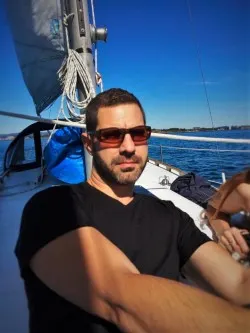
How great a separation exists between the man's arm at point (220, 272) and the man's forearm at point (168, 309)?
1.43ft

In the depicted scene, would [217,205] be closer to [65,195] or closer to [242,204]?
[242,204]

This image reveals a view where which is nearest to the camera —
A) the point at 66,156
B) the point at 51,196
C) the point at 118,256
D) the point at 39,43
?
the point at 118,256

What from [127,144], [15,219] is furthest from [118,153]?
[15,219]

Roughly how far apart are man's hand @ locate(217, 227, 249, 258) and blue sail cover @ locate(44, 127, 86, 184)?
2464mm

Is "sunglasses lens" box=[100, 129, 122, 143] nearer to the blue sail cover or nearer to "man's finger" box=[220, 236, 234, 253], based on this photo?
"man's finger" box=[220, 236, 234, 253]

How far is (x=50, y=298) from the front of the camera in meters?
0.91

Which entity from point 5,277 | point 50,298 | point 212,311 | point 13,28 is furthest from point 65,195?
point 13,28

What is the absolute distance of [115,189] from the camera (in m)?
1.36

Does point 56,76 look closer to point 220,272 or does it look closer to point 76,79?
point 76,79

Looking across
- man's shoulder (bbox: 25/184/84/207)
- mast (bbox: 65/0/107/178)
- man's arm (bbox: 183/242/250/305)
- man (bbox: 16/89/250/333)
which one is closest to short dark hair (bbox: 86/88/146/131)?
man (bbox: 16/89/250/333)

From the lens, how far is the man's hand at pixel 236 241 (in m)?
1.26

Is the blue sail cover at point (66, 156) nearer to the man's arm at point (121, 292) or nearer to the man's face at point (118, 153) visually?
the man's face at point (118, 153)

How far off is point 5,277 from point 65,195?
0.96 m

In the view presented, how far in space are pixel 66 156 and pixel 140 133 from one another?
240cm
